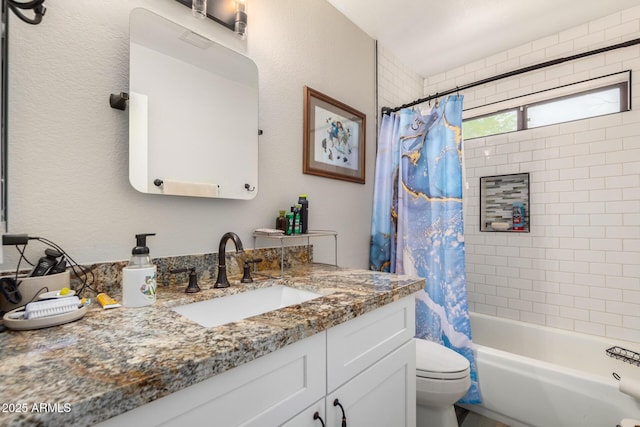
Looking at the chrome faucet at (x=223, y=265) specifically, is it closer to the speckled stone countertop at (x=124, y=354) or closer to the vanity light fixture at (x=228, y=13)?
the speckled stone countertop at (x=124, y=354)

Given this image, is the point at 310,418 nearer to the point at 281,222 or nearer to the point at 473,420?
the point at 281,222

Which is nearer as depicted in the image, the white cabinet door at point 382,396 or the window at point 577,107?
the white cabinet door at point 382,396

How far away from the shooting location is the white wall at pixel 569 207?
2002mm

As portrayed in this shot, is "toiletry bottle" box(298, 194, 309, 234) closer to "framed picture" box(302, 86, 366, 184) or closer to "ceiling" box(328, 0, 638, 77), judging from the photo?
"framed picture" box(302, 86, 366, 184)

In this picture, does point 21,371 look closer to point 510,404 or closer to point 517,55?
point 510,404

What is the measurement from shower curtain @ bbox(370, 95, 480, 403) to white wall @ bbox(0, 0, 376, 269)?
0.91 meters

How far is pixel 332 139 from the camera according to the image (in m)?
1.90

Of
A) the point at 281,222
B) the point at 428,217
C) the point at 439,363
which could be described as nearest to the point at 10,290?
the point at 281,222

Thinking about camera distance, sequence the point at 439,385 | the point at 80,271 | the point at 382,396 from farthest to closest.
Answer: the point at 439,385 → the point at 382,396 → the point at 80,271

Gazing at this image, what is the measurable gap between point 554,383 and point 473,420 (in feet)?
1.77

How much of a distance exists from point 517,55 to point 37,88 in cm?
303

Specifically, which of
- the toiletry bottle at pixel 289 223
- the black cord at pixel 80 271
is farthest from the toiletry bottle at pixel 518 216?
the black cord at pixel 80 271

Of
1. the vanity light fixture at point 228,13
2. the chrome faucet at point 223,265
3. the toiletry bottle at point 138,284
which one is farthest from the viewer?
the vanity light fixture at point 228,13

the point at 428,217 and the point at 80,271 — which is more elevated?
the point at 428,217
